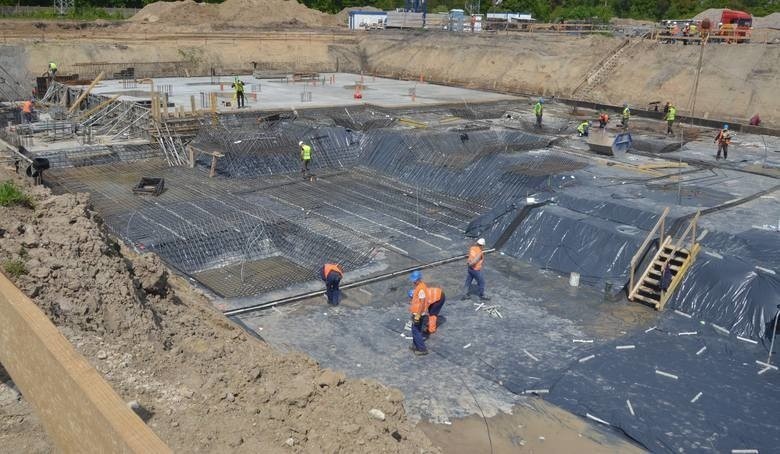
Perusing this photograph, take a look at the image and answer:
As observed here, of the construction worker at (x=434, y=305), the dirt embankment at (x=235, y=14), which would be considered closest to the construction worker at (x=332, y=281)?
the construction worker at (x=434, y=305)

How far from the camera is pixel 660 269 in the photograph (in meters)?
12.1

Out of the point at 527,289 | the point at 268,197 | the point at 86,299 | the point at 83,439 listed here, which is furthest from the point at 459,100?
the point at 83,439

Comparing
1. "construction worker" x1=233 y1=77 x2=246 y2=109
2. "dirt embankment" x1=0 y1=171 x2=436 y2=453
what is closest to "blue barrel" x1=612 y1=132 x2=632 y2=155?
"construction worker" x1=233 y1=77 x2=246 y2=109

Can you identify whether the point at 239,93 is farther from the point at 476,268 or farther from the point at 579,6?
the point at 579,6

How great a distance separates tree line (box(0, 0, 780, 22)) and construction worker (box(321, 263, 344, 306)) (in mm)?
49040

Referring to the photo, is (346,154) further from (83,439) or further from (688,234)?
(83,439)

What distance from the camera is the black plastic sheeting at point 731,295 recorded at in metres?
10.7

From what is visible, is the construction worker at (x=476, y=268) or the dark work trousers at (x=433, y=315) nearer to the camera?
the dark work trousers at (x=433, y=315)

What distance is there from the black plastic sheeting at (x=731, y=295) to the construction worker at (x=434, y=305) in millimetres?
4347

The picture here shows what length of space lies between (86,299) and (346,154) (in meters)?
14.1

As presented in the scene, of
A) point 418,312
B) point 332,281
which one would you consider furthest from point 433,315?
point 332,281

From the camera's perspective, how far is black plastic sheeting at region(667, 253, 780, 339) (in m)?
10.7

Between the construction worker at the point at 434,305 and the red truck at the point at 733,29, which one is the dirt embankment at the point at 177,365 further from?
the red truck at the point at 733,29

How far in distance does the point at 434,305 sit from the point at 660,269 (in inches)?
182
